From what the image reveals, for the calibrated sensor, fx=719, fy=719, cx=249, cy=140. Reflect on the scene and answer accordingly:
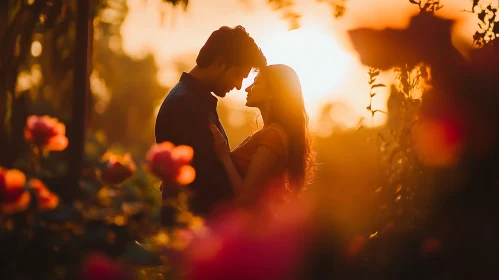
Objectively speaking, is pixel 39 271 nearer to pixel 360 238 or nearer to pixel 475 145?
pixel 360 238

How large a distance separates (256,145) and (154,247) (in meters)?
2.10

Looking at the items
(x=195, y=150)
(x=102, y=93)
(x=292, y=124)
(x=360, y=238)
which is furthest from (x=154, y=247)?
(x=102, y=93)

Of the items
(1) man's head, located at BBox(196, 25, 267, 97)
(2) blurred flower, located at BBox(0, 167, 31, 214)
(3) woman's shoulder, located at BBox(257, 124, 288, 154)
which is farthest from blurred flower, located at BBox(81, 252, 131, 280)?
(1) man's head, located at BBox(196, 25, 267, 97)

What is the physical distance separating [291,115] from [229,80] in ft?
1.52

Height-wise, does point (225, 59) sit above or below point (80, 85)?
above

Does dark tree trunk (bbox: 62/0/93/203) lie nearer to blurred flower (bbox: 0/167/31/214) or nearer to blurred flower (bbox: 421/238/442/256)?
blurred flower (bbox: 0/167/31/214)

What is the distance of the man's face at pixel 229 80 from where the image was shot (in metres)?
4.25

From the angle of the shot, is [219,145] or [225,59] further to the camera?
[225,59]

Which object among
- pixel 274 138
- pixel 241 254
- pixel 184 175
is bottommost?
pixel 241 254

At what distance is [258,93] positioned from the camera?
4484 mm

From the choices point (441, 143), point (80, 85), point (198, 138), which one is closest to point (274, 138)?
point (198, 138)

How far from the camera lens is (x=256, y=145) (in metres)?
4.20

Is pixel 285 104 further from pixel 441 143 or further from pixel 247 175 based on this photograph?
pixel 441 143

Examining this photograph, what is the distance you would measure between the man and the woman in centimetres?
7
